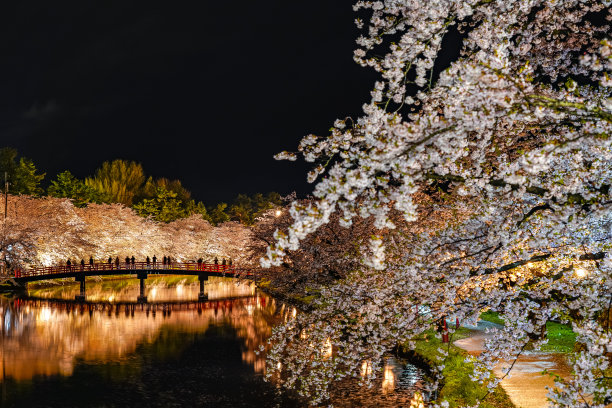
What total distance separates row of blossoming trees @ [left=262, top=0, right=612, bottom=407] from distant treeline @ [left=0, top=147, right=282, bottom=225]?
61.1m

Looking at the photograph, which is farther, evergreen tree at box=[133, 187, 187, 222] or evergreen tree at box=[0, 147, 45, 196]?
evergreen tree at box=[133, 187, 187, 222]

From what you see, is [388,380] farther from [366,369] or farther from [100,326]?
[100,326]

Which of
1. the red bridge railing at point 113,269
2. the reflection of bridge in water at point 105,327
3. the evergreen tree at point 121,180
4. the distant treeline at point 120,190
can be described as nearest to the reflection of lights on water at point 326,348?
the reflection of bridge in water at point 105,327

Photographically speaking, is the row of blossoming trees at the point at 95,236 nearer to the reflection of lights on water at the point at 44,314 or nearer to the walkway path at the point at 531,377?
the reflection of lights on water at the point at 44,314

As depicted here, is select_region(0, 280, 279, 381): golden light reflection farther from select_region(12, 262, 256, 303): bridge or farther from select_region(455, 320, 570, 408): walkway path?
select_region(455, 320, 570, 408): walkway path

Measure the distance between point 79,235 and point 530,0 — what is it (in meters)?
52.4

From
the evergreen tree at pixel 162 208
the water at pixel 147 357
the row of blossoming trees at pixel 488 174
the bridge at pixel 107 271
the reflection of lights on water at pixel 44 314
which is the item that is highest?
the evergreen tree at pixel 162 208

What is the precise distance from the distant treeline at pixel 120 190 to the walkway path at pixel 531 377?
183ft

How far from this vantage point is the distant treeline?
208 feet

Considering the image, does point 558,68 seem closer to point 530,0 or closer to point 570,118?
point 530,0

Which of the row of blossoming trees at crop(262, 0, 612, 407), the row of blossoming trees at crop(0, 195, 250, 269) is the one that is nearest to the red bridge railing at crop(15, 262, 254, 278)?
the row of blossoming trees at crop(0, 195, 250, 269)

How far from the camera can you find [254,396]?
743 inches

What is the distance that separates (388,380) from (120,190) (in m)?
→ 72.3

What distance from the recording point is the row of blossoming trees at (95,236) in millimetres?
46031
